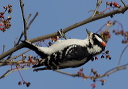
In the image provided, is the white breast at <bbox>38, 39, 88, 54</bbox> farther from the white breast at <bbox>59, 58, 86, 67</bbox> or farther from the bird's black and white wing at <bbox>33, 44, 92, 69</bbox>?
the white breast at <bbox>59, 58, 86, 67</bbox>

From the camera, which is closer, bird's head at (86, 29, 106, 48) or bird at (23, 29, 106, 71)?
bird at (23, 29, 106, 71)

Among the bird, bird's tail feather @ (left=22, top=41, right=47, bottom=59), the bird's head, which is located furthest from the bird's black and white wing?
the bird's head

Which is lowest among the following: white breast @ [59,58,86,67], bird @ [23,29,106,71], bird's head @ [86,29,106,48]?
white breast @ [59,58,86,67]

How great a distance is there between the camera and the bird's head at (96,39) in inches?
271

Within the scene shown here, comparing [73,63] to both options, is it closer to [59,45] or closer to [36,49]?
[59,45]

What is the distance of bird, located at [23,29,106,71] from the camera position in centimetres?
628

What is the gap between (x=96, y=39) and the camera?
6.97 metres

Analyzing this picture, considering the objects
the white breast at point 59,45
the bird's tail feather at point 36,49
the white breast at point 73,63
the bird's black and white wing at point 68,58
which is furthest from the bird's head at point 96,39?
the bird's tail feather at point 36,49

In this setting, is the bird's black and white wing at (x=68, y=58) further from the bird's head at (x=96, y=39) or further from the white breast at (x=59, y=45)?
the bird's head at (x=96, y=39)

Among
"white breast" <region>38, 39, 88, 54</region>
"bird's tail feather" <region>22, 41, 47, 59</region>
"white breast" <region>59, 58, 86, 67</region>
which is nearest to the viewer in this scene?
"bird's tail feather" <region>22, 41, 47, 59</region>

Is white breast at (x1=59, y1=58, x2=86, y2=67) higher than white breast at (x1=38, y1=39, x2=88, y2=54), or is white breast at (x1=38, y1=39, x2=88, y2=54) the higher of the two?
white breast at (x1=38, y1=39, x2=88, y2=54)

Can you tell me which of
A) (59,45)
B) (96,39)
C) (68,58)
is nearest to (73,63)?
(68,58)

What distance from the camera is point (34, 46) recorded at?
6.15 metres

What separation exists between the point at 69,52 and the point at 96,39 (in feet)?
2.86
